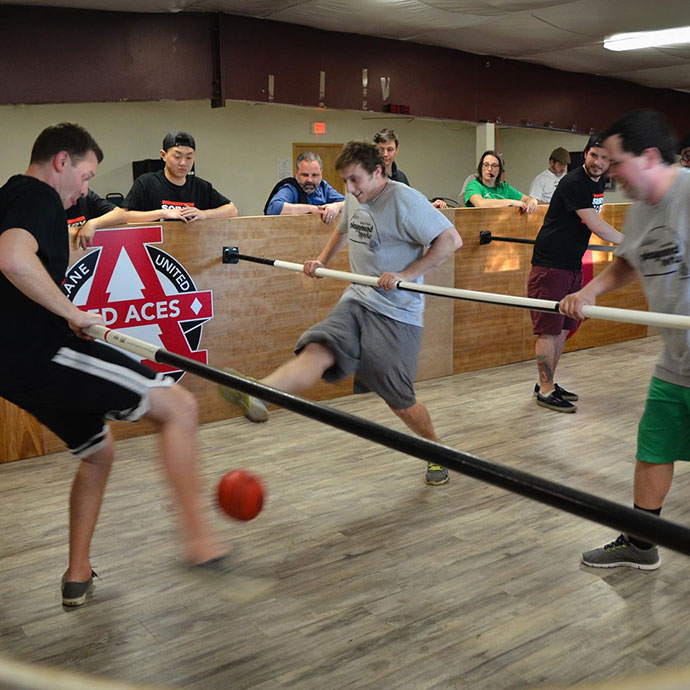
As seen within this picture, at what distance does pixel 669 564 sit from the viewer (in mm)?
3064

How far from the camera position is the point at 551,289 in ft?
17.0

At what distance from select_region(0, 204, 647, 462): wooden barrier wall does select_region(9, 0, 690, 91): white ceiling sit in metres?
2.83

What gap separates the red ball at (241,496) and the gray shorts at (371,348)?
1272 millimetres

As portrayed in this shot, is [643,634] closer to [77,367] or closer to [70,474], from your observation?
[77,367]

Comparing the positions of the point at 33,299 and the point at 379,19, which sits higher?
the point at 379,19

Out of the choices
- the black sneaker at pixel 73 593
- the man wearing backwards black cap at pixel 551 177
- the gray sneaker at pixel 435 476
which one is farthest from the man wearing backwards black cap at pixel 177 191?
the man wearing backwards black cap at pixel 551 177

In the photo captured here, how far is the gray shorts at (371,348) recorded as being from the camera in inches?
142

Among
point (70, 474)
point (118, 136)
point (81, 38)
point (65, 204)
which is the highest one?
point (81, 38)

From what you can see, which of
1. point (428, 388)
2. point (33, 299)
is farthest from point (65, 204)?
point (428, 388)

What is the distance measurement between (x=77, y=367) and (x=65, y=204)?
56cm

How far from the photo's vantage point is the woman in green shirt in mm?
6246

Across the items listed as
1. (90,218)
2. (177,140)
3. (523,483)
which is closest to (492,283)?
(177,140)

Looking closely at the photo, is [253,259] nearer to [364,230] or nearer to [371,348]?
[364,230]

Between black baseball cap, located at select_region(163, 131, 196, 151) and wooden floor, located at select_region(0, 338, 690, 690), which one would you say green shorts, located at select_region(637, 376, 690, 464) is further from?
black baseball cap, located at select_region(163, 131, 196, 151)
